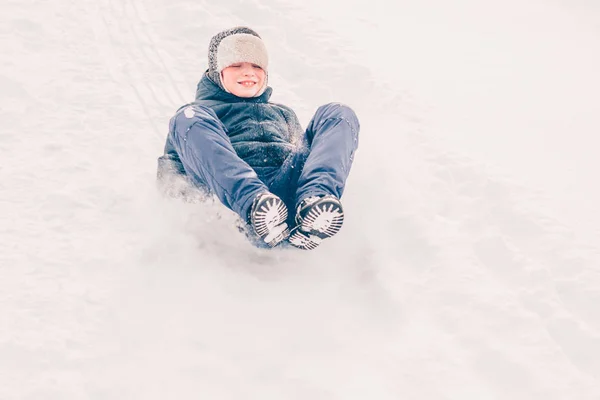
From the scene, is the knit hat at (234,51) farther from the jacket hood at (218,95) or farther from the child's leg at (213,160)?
the child's leg at (213,160)

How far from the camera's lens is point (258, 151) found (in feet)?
9.13

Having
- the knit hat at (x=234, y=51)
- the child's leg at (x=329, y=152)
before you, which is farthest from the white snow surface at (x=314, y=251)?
the knit hat at (x=234, y=51)

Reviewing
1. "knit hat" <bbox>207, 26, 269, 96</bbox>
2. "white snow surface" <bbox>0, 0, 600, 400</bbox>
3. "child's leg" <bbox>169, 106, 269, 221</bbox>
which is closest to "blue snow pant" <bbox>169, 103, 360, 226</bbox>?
"child's leg" <bbox>169, 106, 269, 221</bbox>

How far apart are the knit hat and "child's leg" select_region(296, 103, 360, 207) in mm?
449

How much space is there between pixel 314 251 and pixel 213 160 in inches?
23.9

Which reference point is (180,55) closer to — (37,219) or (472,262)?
(37,219)

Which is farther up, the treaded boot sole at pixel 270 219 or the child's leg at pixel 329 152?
the child's leg at pixel 329 152

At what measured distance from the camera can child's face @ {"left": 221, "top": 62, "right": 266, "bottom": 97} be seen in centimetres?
309

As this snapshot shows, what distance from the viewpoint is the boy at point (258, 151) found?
2.34 meters

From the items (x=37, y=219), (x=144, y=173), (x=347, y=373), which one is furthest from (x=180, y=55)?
(x=347, y=373)

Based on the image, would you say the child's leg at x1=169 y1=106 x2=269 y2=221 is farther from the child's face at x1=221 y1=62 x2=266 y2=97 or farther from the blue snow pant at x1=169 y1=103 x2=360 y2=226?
the child's face at x1=221 y1=62 x2=266 y2=97

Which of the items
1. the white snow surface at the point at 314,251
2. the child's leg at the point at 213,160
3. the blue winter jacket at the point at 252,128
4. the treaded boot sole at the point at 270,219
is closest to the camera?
the white snow surface at the point at 314,251

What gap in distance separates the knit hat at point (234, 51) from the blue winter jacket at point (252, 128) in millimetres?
65

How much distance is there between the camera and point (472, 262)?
2.71 m
